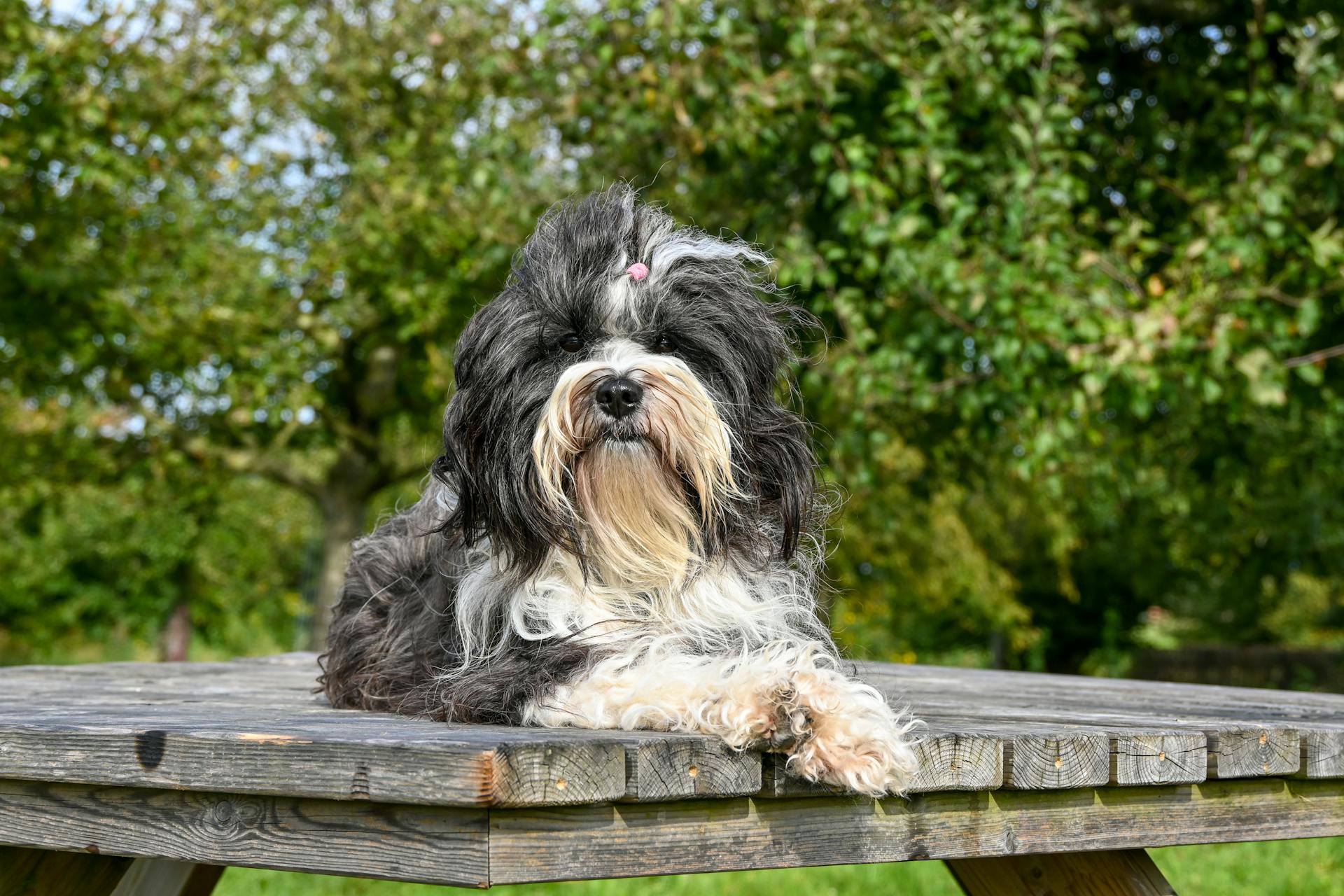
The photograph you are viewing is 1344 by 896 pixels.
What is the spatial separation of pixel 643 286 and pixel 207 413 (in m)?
9.72

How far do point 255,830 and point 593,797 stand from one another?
2.00 feet

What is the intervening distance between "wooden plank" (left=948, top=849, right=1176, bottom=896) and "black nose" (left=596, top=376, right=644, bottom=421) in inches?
51.1

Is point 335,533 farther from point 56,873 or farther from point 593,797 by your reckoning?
point 593,797

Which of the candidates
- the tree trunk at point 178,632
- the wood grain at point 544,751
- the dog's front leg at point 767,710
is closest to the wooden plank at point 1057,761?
the wood grain at point 544,751

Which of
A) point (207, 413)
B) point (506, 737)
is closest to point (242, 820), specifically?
point (506, 737)

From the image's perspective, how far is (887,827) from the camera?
235 centimetres

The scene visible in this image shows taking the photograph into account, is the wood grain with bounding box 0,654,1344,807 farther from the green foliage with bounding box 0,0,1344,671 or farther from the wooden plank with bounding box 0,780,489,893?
the green foliage with bounding box 0,0,1344,671

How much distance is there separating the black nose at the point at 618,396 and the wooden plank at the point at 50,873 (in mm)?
1503

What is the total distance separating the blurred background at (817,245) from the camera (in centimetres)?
601

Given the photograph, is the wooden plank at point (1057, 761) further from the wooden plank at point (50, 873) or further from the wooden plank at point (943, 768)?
the wooden plank at point (50, 873)

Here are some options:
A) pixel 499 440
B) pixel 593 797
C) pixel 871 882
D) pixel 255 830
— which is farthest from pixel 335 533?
pixel 593 797

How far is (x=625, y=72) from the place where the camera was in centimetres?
714

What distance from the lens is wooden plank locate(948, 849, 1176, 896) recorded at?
294 centimetres

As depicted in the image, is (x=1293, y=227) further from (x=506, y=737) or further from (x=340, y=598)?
(x=506, y=737)
